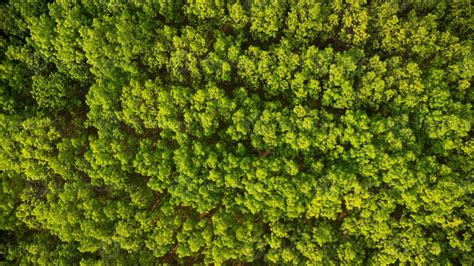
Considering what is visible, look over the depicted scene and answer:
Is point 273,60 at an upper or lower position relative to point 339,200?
upper

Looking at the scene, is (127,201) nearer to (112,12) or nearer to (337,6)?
(112,12)

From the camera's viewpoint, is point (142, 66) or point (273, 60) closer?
point (273, 60)

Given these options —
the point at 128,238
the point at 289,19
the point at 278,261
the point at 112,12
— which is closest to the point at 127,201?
the point at 128,238

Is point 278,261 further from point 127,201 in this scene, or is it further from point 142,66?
point 142,66

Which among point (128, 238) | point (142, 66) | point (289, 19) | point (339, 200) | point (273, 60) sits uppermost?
point (289, 19)

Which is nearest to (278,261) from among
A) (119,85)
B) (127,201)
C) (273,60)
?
(127,201)

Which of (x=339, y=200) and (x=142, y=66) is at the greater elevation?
(x=142, y=66)
